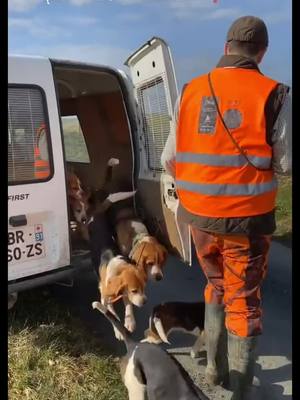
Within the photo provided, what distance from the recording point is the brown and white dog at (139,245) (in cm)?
350

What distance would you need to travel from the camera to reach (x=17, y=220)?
314 cm

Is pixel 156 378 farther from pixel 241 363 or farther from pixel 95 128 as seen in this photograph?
pixel 95 128

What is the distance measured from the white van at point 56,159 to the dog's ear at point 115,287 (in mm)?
341

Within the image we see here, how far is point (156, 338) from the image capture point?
126 inches

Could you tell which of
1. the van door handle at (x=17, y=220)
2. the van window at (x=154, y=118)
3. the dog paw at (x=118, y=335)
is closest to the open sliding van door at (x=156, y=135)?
the van window at (x=154, y=118)

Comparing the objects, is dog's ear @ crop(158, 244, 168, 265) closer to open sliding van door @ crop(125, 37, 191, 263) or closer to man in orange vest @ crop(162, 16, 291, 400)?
open sliding van door @ crop(125, 37, 191, 263)

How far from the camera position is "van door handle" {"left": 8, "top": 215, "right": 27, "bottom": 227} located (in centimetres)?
312

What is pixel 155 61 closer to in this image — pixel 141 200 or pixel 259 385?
pixel 141 200

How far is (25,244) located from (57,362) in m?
0.80

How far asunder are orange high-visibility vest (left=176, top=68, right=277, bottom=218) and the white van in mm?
900

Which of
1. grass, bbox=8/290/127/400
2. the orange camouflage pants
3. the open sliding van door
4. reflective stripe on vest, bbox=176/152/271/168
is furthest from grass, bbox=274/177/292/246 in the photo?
reflective stripe on vest, bbox=176/152/271/168

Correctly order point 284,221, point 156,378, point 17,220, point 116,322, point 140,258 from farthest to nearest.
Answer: point 284,221 < point 140,258 < point 17,220 < point 116,322 < point 156,378

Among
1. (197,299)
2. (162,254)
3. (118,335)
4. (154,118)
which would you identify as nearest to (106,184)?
(154,118)

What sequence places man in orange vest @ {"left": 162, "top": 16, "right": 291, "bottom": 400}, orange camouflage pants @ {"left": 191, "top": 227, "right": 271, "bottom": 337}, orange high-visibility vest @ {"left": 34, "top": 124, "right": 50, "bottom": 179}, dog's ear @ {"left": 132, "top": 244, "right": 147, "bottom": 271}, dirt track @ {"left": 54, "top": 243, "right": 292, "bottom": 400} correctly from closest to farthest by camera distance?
man in orange vest @ {"left": 162, "top": 16, "right": 291, "bottom": 400}
orange camouflage pants @ {"left": 191, "top": 227, "right": 271, "bottom": 337}
dirt track @ {"left": 54, "top": 243, "right": 292, "bottom": 400}
orange high-visibility vest @ {"left": 34, "top": 124, "right": 50, "bottom": 179}
dog's ear @ {"left": 132, "top": 244, "right": 147, "bottom": 271}
